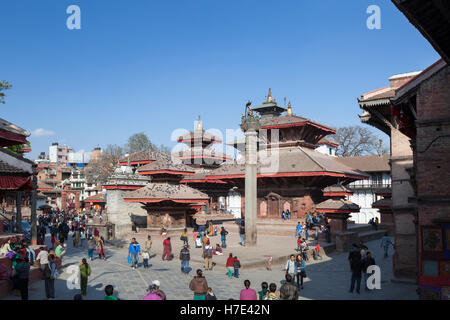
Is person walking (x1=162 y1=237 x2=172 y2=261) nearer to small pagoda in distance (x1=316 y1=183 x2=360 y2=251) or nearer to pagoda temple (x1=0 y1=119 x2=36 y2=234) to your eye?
pagoda temple (x1=0 y1=119 x2=36 y2=234)

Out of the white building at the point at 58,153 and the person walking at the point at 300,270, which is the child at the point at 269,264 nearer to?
the person walking at the point at 300,270

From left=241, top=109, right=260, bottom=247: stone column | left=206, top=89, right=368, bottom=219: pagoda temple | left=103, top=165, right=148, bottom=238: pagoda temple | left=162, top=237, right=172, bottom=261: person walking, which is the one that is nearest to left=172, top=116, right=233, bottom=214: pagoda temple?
left=206, top=89, right=368, bottom=219: pagoda temple

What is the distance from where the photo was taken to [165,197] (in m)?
29.0

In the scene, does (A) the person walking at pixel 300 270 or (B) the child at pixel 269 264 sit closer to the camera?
(A) the person walking at pixel 300 270

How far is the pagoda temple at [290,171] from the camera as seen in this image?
110 feet

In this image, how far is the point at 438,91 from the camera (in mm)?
11477

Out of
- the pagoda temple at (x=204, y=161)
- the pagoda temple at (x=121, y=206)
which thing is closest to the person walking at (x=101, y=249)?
the pagoda temple at (x=121, y=206)

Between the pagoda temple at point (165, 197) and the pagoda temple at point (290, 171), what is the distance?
692cm

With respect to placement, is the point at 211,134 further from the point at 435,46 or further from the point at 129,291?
the point at 435,46

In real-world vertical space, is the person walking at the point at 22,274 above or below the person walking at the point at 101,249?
above

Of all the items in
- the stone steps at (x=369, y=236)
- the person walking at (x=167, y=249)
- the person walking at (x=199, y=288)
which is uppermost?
the person walking at (x=199, y=288)

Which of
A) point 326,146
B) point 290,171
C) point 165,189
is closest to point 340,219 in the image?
point 290,171

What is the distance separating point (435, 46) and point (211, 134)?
5482 centimetres
